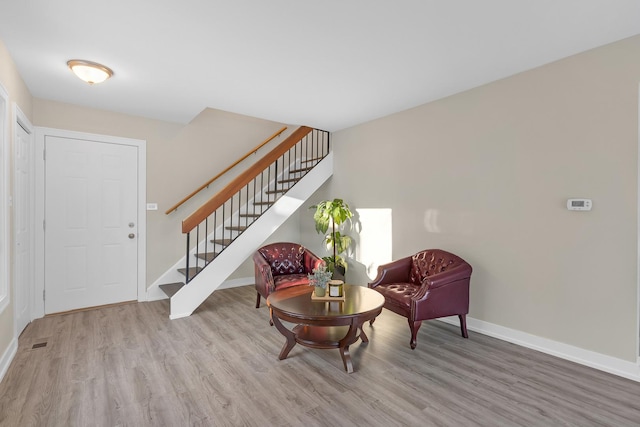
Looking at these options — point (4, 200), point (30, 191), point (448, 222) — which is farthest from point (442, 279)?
point (30, 191)

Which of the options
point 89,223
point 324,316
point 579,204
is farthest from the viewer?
point 89,223

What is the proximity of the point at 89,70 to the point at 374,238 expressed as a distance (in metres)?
3.90

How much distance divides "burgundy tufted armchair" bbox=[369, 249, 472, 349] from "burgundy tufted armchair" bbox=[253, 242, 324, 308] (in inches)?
37.3

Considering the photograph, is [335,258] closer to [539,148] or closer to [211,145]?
[211,145]

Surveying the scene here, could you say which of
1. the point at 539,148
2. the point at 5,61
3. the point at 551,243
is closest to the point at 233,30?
the point at 5,61

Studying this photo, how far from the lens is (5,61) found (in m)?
2.78

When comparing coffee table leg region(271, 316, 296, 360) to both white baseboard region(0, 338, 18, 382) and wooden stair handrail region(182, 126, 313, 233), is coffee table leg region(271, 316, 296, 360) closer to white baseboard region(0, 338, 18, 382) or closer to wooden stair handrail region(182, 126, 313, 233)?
wooden stair handrail region(182, 126, 313, 233)

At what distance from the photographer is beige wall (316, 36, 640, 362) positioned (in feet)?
8.72

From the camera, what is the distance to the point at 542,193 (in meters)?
3.11

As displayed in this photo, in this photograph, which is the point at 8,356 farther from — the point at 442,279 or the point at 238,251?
the point at 442,279

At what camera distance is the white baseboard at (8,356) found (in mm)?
2606

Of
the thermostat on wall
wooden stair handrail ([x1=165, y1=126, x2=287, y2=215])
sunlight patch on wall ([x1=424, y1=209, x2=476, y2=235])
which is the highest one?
wooden stair handrail ([x1=165, y1=126, x2=287, y2=215])

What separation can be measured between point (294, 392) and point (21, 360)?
8.13 feet

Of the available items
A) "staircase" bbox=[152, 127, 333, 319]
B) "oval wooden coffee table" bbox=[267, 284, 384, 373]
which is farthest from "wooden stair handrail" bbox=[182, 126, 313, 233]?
"oval wooden coffee table" bbox=[267, 284, 384, 373]
